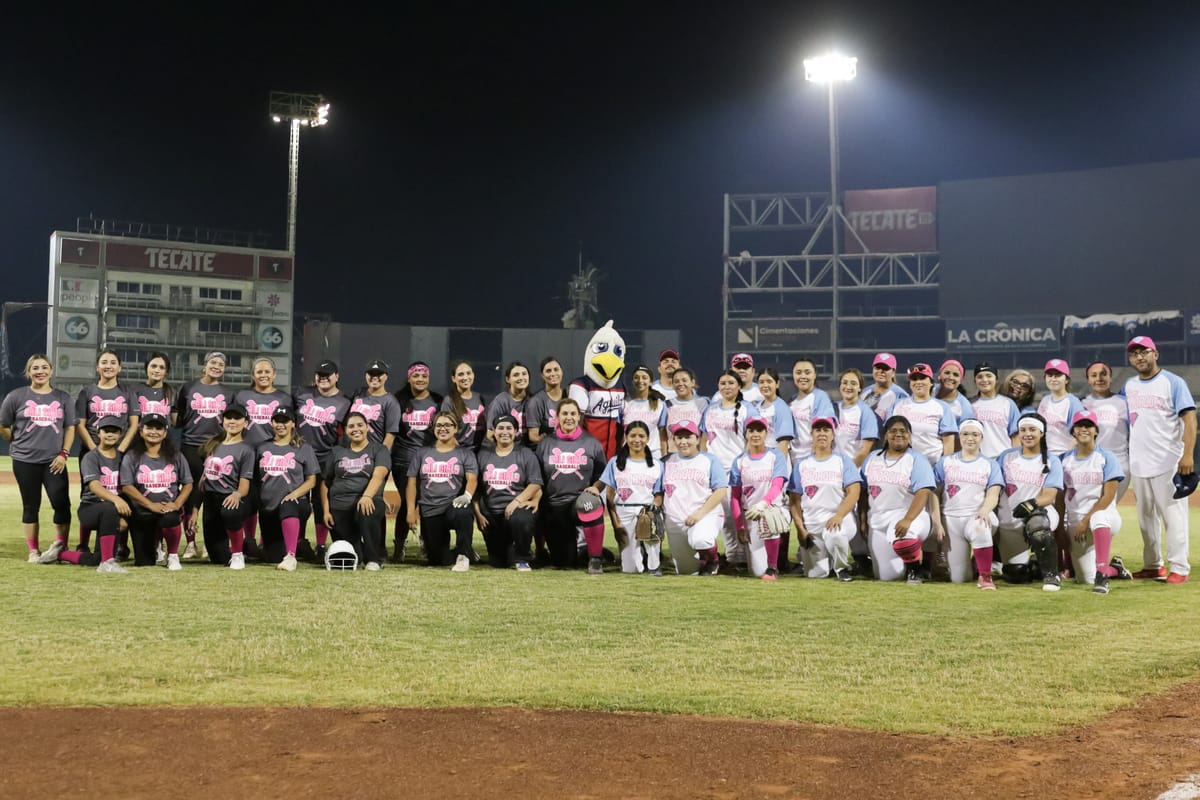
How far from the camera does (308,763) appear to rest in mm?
3115

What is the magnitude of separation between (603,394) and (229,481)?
2981mm

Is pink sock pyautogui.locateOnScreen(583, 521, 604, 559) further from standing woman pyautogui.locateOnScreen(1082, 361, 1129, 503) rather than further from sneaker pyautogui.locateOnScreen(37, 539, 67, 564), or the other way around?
sneaker pyautogui.locateOnScreen(37, 539, 67, 564)

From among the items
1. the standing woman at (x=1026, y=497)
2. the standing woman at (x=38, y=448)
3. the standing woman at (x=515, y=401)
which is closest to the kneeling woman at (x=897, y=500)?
the standing woman at (x=1026, y=497)

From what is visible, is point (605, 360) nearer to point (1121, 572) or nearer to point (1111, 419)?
point (1111, 419)

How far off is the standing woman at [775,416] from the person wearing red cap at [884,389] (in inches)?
32.6

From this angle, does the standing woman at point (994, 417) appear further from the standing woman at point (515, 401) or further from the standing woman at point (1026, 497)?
the standing woman at point (515, 401)

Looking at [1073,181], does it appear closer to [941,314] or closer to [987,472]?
[941,314]

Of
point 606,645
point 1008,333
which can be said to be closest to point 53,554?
point 606,645

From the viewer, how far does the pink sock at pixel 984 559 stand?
704 cm

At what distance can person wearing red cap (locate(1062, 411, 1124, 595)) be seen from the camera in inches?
279

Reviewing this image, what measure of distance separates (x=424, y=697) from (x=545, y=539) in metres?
4.32

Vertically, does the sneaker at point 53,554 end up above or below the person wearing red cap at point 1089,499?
below

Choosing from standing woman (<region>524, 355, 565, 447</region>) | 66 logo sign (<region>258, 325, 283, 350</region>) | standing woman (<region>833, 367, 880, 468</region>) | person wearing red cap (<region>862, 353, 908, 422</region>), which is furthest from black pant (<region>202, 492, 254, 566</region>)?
66 logo sign (<region>258, 325, 283, 350</region>)

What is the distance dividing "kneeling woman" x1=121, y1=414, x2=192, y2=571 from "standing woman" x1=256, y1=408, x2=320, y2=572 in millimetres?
533
